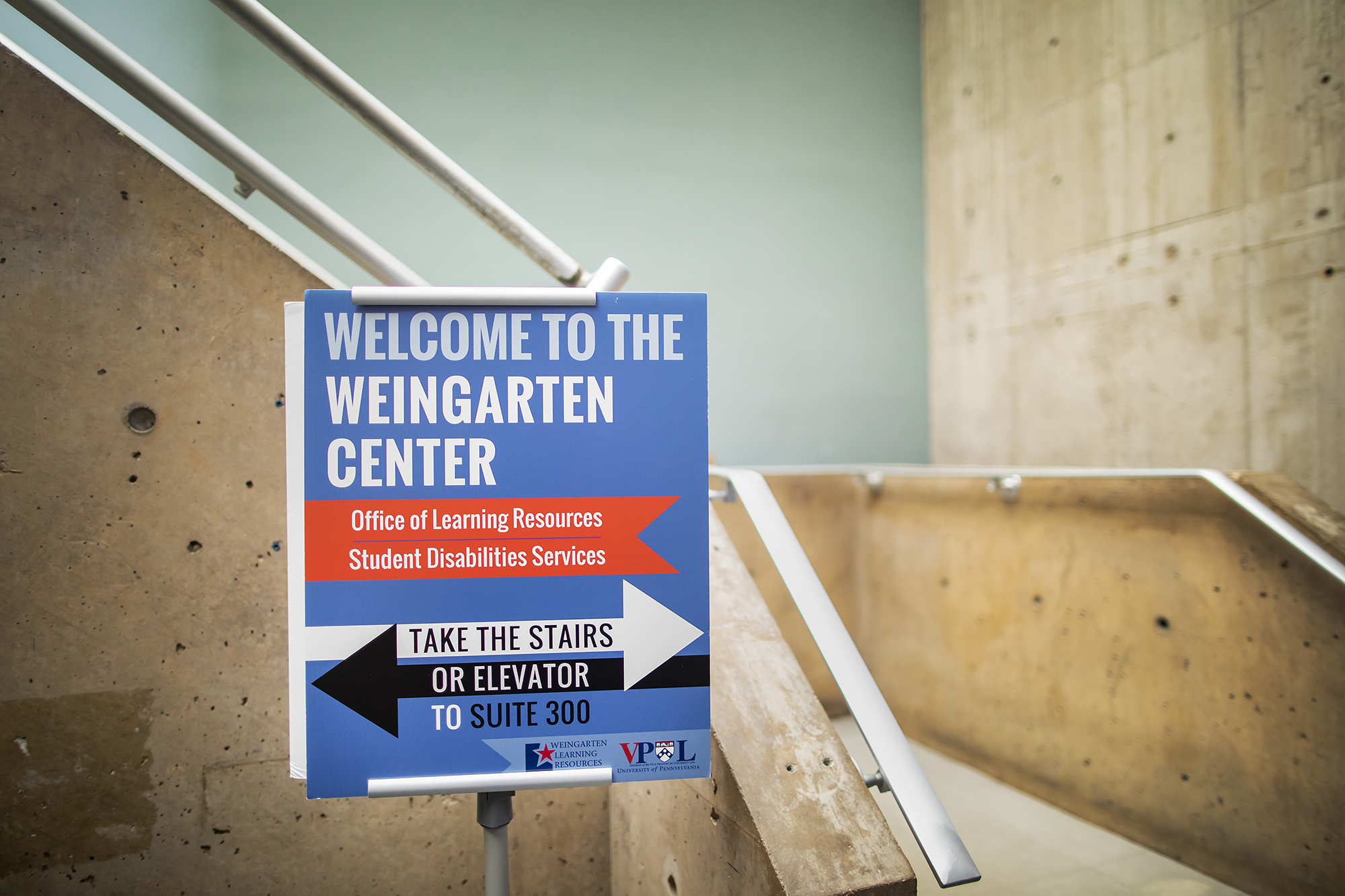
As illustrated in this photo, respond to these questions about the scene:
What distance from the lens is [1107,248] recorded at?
2.72m

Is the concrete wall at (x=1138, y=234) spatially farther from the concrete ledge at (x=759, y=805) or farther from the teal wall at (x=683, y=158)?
the concrete ledge at (x=759, y=805)

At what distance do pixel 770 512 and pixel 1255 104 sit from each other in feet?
8.29

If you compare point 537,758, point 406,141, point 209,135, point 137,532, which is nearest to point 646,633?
point 537,758

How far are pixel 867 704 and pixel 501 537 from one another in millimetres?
603

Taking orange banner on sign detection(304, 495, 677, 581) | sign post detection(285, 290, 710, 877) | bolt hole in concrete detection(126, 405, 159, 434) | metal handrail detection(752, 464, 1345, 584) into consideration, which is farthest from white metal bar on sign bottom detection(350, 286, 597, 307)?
metal handrail detection(752, 464, 1345, 584)

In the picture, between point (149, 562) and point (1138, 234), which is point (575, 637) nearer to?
point (149, 562)

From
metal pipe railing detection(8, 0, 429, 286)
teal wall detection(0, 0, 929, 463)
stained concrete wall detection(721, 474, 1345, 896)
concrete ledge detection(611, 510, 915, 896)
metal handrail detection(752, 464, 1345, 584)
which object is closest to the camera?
concrete ledge detection(611, 510, 915, 896)

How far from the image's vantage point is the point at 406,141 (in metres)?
1.20

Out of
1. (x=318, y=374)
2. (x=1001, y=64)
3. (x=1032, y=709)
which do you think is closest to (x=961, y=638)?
(x=1032, y=709)

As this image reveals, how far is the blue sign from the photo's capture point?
0.73m

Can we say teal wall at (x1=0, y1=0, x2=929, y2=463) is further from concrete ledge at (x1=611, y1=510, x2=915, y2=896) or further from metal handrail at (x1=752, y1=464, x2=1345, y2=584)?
concrete ledge at (x1=611, y1=510, x2=915, y2=896)

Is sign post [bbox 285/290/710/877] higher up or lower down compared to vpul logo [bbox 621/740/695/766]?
higher up

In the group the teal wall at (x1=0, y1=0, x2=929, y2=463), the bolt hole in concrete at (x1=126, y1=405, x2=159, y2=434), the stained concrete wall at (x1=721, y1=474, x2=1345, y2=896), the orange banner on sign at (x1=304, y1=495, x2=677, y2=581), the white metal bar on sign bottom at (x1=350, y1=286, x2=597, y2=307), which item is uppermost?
the teal wall at (x1=0, y1=0, x2=929, y2=463)

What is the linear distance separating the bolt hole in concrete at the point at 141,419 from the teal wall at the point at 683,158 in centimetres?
155
